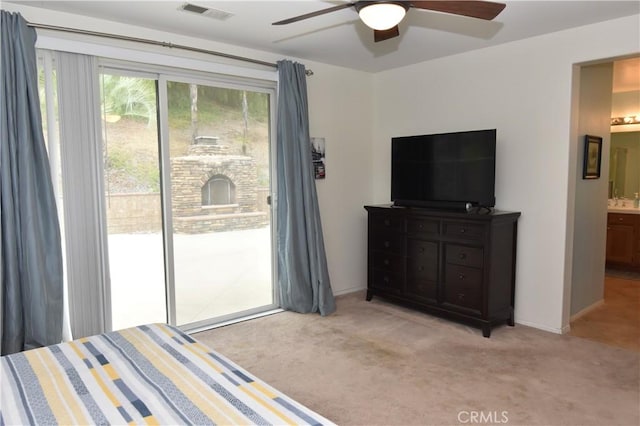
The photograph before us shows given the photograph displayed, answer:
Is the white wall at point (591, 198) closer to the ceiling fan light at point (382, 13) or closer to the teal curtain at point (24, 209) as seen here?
the ceiling fan light at point (382, 13)

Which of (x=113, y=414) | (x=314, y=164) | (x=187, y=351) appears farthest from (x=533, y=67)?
(x=113, y=414)

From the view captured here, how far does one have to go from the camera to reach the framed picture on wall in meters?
3.83

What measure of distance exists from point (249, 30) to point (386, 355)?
276 cm

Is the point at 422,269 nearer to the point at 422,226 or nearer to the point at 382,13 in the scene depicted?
the point at 422,226

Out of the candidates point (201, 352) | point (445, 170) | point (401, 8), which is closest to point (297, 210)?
point (445, 170)

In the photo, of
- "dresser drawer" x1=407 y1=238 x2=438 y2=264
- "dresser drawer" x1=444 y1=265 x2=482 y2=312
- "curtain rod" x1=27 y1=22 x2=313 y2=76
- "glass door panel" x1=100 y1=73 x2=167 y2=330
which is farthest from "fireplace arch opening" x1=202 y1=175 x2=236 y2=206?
"dresser drawer" x1=444 y1=265 x2=482 y2=312

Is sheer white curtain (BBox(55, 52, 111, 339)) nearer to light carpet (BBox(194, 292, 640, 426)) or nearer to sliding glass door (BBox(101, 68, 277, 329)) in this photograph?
sliding glass door (BBox(101, 68, 277, 329))

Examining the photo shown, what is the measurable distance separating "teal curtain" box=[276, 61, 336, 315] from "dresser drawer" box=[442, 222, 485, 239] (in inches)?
47.4

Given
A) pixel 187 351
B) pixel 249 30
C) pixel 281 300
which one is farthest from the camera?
pixel 281 300

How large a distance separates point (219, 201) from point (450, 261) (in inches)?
84.6

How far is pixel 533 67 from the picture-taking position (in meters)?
3.71

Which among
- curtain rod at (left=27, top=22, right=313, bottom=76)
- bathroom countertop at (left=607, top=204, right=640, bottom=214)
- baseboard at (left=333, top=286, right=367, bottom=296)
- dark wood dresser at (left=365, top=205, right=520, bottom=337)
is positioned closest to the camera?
curtain rod at (left=27, top=22, right=313, bottom=76)

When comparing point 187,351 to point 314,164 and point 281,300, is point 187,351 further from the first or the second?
point 314,164

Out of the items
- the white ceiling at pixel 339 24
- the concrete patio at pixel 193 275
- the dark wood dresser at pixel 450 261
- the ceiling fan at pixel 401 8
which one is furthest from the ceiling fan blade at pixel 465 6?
the concrete patio at pixel 193 275
